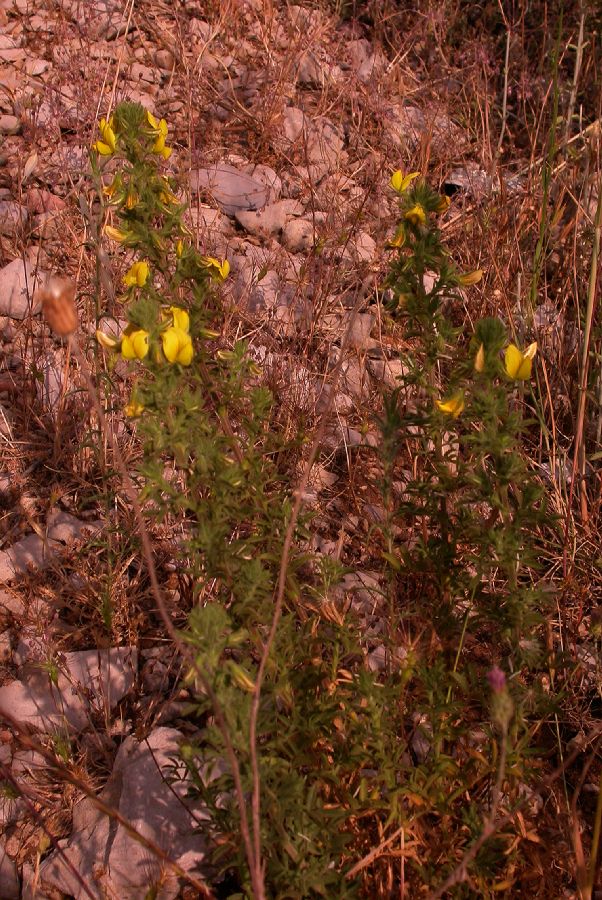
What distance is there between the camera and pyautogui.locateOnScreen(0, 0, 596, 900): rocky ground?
7.21 ft

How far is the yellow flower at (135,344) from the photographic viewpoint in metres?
1.69

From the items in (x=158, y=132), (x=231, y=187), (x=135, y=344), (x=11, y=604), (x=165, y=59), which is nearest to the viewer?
(x=135, y=344)

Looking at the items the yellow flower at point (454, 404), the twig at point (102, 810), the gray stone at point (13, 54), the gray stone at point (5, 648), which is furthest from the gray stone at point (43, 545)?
the gray stone at point (13, 54)

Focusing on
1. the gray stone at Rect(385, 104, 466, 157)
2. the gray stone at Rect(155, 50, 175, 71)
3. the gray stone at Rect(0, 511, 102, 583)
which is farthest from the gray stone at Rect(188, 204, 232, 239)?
the gray stone at Rect(0, 511, 102, 583)

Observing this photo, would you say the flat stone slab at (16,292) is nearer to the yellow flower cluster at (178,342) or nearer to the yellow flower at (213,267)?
the yellow flower at (213,267)

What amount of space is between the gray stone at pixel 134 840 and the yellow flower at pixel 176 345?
92 cm

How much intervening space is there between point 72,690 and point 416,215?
163 cm

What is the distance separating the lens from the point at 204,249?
135 inches

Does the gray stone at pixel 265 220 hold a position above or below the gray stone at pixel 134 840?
above

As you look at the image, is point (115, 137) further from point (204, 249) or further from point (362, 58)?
point (362, 58)

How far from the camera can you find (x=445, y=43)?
459 centimetres

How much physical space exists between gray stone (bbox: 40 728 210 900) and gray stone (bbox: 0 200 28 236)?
228cm

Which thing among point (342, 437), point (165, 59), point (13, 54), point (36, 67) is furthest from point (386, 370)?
point (13, 54)

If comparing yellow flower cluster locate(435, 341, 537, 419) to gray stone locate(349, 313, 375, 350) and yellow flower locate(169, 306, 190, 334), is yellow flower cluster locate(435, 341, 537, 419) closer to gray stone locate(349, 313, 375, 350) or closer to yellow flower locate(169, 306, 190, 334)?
yellow flower locate(169, 306, 190, 334)
